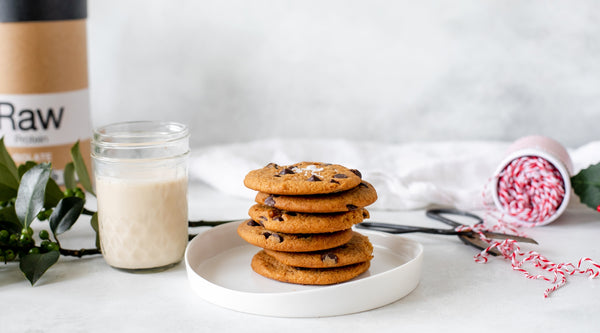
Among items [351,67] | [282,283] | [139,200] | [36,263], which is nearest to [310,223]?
[282,283]

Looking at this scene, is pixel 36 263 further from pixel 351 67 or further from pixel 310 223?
pixel 351 67

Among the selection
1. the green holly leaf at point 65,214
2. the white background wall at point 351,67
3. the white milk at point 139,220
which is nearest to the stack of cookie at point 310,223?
the white milk at point 139,220

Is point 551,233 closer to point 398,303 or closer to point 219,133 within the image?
point 398,303

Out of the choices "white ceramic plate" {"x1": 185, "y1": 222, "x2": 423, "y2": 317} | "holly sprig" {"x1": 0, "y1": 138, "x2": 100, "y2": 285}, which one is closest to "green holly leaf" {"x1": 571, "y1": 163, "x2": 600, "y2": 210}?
"white ceramic plate" {"x1": 185, "y1": 222, "x2": 423, "y2": 317}

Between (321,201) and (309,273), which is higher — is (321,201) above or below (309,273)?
above

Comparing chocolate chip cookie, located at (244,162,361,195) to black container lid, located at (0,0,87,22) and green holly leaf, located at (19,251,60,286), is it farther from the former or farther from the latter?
black container lid, located at (0,0,87,22)

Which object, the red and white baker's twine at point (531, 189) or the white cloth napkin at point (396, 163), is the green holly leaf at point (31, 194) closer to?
the white cloth napkin at point (396, 163)
